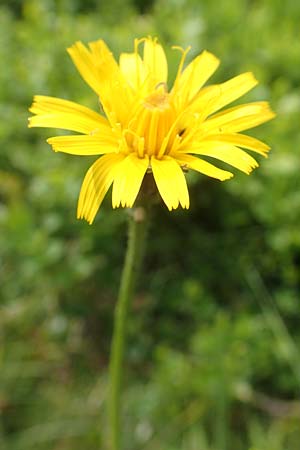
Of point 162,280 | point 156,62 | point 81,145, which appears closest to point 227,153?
point 81,145

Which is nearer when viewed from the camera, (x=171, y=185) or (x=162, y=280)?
(x=171, y=185)

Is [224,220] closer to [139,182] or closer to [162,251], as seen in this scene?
[162,251]

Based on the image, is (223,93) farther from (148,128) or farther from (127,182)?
(127,182)

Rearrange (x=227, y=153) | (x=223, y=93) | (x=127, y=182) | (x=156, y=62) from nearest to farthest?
(x=127, y=182)
(x=227, y=153)
(x=223, y=93)
(x=156, y=62)

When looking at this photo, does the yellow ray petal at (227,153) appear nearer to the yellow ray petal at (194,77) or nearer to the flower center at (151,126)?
the flower center at (151,126)

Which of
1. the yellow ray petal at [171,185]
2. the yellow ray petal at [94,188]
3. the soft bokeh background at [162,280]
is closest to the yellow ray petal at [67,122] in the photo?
the yellow ray petal at [94,188]

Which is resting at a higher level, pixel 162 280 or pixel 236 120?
pixel 236 120

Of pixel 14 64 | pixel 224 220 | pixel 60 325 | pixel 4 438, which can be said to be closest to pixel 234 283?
pixel 224 220
